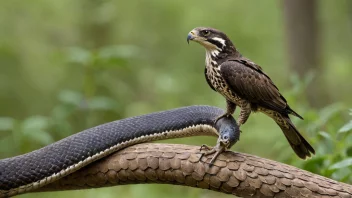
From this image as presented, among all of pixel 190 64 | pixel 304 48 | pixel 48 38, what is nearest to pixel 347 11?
pixel 190 64

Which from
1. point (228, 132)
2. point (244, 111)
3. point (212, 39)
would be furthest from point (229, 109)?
point (212, 39)

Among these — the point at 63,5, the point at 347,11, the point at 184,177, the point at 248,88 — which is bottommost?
the point at 184,177

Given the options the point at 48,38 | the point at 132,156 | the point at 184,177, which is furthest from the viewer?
the point at 48,38

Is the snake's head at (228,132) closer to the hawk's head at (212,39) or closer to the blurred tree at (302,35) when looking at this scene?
the hawk's head at (212,39)

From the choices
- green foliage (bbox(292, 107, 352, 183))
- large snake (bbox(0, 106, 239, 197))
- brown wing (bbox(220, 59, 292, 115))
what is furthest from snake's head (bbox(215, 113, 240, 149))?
green foliage (bbox(292, 107, 352, 183))

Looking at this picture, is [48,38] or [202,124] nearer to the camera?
[202,124]

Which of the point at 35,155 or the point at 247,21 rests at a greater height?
the point at 247,21

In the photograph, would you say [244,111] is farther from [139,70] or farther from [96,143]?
[139,70]

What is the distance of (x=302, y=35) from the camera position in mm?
7898

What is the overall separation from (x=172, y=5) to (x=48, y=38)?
2748 mm

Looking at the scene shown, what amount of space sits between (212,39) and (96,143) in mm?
829

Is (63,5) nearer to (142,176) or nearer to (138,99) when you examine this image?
(138,99)

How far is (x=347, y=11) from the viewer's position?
1314 centimetres

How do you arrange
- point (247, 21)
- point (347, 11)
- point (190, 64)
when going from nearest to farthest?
point (190, 64), point (247, 21), point (347, 11)
